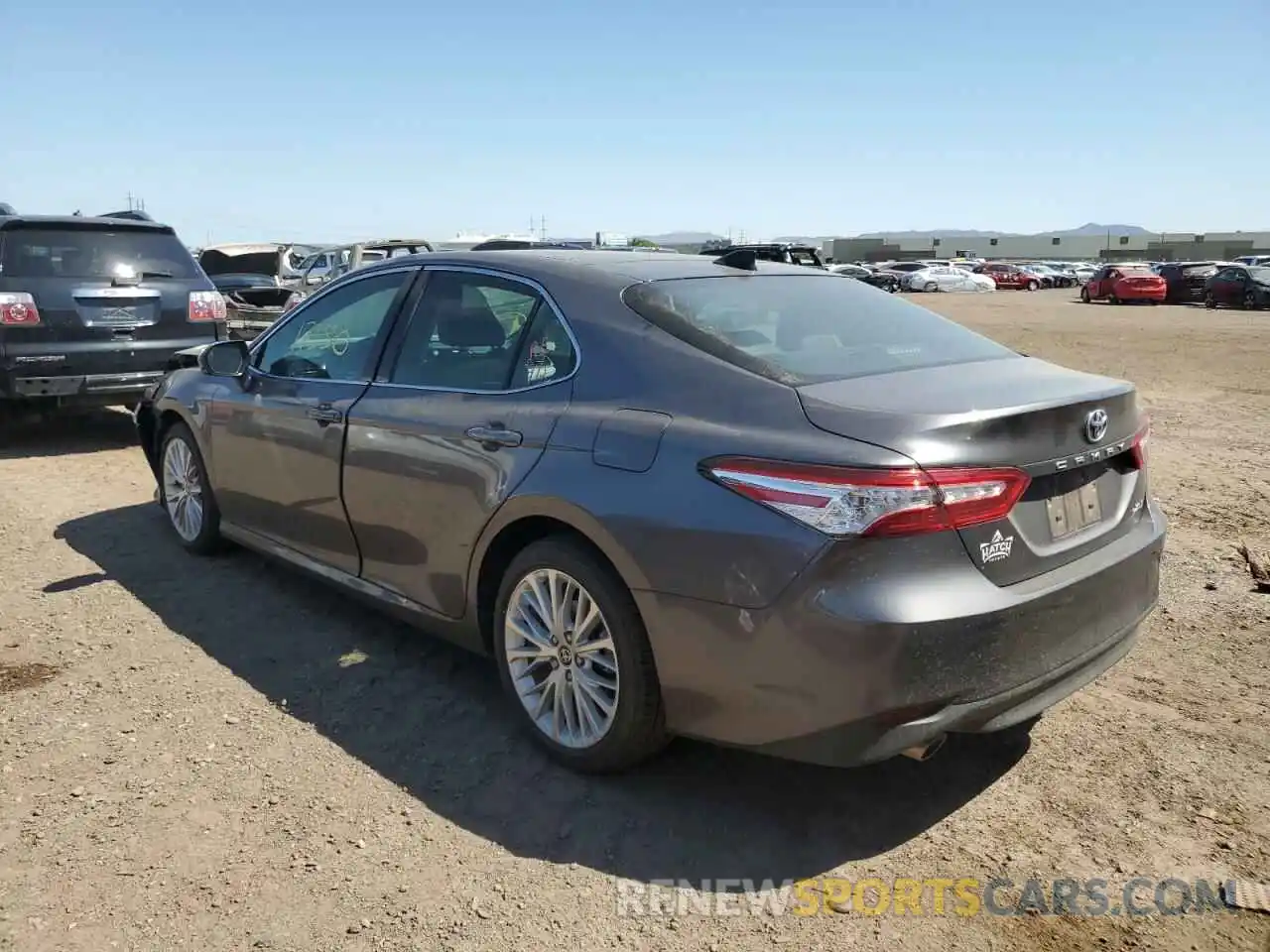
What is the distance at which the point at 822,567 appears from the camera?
2.52 metres

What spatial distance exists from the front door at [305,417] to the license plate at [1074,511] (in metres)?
2.59

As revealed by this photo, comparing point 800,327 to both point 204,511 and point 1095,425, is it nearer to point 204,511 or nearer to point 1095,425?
point 1095,425

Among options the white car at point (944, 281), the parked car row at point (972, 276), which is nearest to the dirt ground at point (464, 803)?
the parked car row at point (972, 276)

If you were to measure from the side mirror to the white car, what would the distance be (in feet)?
164

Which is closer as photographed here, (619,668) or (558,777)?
(619,668)

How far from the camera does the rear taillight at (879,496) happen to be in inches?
98.3

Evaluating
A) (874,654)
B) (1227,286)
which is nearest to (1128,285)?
(1227,286)

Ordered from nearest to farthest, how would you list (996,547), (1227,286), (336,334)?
(996,547), (336,334), (1227,286)

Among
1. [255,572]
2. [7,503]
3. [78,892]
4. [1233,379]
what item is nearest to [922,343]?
[78,892]

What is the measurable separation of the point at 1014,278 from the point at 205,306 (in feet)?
186

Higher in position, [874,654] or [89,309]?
[89,309]

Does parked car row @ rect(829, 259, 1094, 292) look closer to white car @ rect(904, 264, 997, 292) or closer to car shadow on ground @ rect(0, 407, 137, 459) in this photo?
white car @ rect(904, 264, 997, 292)

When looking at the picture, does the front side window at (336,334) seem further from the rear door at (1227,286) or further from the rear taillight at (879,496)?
the rear door at (1227,286)

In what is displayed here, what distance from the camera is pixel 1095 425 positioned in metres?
2.92
